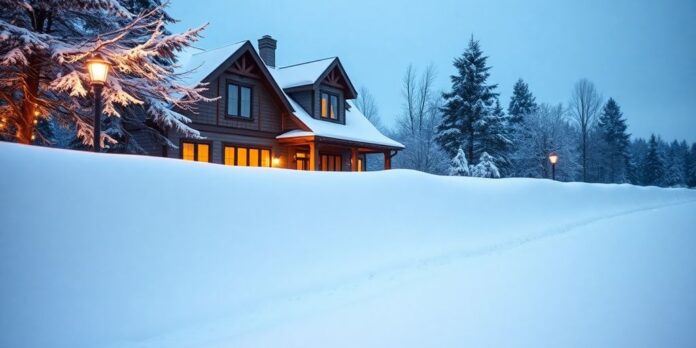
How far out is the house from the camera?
15.6 metres

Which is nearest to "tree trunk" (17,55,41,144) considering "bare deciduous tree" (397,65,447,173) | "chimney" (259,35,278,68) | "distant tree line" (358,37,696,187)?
"chimney" (259,35,278,68)

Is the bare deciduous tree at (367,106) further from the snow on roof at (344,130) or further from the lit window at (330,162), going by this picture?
the lit window at (330,162)

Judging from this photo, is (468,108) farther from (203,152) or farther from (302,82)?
(203,152)

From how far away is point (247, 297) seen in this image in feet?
Result: 15.0

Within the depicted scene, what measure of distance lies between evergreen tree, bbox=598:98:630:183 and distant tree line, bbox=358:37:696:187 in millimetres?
115

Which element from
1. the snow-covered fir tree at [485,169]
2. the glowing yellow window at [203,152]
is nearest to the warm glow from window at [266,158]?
the glowing yellow window at [203,152]

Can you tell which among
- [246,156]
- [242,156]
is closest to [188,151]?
[242,156]

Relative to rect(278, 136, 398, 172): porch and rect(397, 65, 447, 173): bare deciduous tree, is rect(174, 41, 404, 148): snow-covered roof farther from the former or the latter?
rect(397, 65, 447, 173): bare deciduous tree

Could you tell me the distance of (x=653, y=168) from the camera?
56188 mm

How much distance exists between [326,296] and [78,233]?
2482mm

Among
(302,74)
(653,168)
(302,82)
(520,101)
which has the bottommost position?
(653,168)

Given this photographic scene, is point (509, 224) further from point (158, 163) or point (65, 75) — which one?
point (65, 75)

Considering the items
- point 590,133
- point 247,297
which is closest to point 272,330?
point 247,297

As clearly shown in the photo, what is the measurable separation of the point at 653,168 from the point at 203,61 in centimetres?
6013
